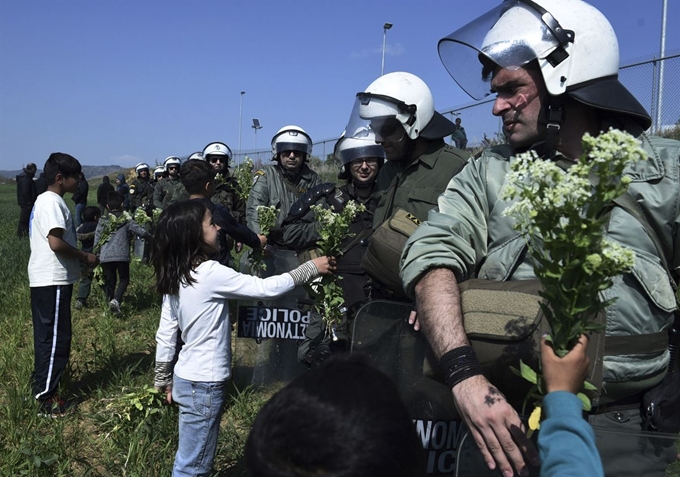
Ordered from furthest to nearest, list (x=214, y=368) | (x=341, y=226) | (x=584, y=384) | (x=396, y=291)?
1. (x=341, y=226)
2. (x=214, y=368)
3. (x=396, y=291)
4. (x=584, y=384)

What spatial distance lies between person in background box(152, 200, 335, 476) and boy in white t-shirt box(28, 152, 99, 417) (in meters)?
1.90

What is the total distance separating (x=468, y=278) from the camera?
1.92m

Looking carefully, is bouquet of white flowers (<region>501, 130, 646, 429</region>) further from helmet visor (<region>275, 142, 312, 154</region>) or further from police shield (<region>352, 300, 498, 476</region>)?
helmet visor (<region>275, 142, 312, 154</region>)

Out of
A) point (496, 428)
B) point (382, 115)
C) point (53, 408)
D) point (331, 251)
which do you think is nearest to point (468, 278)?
point (496, 428)

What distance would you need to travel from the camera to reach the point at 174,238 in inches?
120

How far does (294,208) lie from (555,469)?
3.62m

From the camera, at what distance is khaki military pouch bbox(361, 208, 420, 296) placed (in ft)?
7.95

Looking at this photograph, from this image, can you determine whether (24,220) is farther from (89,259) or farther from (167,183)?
(89,259)

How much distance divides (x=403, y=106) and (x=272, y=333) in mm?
2223

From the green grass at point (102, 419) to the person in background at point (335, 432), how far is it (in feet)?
7.98

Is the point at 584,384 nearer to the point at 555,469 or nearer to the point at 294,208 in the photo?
the point at 555,469

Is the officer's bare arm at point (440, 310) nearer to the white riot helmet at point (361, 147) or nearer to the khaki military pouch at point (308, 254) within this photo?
the khaki military pouch at point (308, 254)

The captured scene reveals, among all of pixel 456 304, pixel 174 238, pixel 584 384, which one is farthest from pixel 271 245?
pixel 584 384

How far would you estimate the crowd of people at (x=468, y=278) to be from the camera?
123 cm
